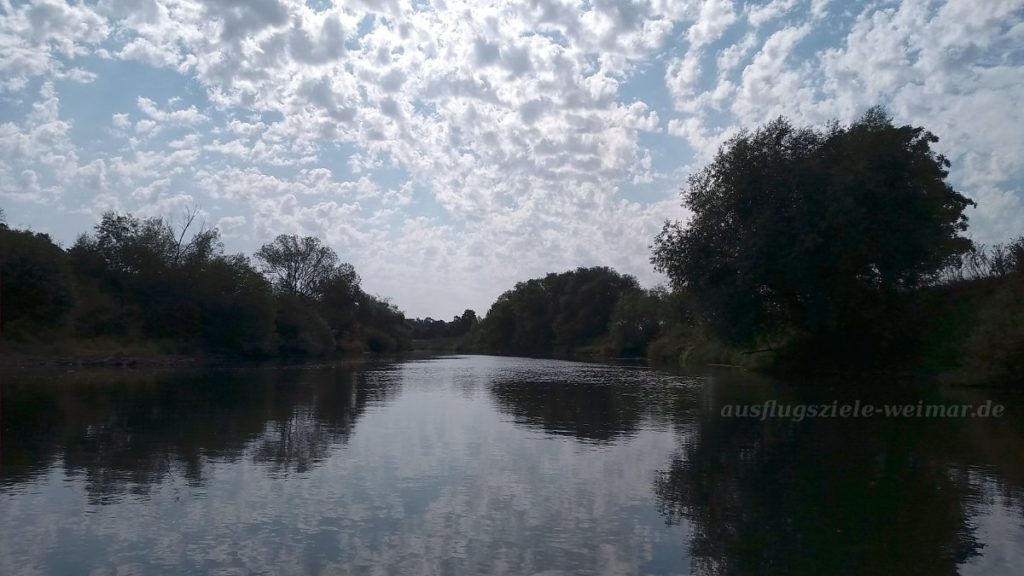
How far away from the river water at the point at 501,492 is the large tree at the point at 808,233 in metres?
18.6

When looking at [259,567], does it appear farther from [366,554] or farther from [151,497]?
[151,497]

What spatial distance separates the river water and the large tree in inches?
733

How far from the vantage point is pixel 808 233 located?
37031 millimetres

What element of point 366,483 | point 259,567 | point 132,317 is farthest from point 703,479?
point 132,317

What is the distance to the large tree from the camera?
1470 inches

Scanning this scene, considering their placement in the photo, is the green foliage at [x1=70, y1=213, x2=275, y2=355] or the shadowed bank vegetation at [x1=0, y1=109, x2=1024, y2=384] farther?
the green foliage at [x1=70, y1=213, x2=275, y2=355]

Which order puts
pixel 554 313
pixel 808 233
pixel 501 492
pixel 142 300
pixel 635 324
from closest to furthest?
pixel 501 492, pixel 808 233, pixel 142 300, pixel 635 324, pixel 554 313

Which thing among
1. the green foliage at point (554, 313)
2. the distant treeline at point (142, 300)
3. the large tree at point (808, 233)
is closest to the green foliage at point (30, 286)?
the distant treeline at point (142, 300)

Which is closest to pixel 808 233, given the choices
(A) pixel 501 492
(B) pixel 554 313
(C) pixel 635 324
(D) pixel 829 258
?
(D) pixel 829 258

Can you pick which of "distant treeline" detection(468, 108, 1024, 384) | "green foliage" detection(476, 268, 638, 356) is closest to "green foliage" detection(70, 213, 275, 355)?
"distant treeline" detection(468, 108, 1024, 384)

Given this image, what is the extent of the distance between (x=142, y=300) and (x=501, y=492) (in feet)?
188

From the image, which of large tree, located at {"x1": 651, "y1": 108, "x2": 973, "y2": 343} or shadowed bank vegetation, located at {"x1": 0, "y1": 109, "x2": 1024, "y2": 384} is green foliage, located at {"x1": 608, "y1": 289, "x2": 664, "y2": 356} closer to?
shadowed bank vegetation, located at {"x1": 0, "y1": 109, "x2": 1024, "y2": 384}

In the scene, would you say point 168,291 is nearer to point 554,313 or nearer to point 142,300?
point 142,300

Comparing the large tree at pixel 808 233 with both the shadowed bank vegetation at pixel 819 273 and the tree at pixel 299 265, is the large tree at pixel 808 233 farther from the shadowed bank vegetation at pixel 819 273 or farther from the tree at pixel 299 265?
the tree at pixel 299 265
